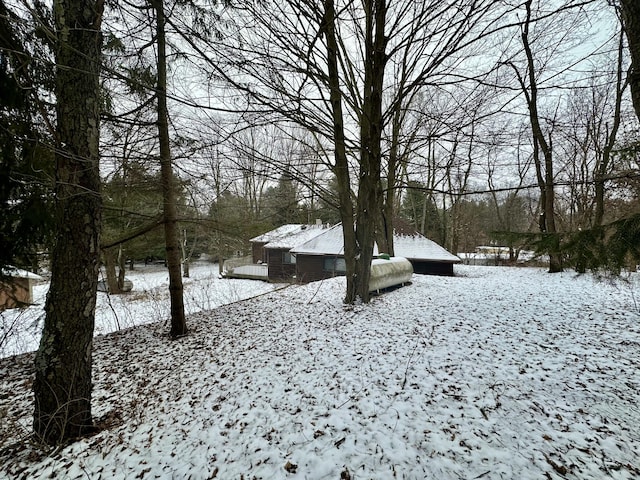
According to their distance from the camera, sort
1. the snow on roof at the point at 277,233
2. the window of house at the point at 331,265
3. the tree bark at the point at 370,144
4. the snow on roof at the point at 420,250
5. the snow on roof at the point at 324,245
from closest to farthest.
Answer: the tree bark at the point at 370,144, the snow on roof at the point at 420,250, the snow on roof at the point at 324,245, the window of house at the point at 331,265, the snow on roof at the point at 277,233

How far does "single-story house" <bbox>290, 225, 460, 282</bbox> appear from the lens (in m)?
13.6

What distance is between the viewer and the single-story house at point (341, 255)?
44.5 ft

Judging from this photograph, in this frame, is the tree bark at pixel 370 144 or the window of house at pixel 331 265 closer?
the tree bark at pixel 370 144

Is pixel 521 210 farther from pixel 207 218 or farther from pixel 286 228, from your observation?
pixel 207 218

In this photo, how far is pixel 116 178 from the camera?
4.56 m

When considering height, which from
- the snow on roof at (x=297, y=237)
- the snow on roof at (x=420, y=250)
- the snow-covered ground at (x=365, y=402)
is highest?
the snow on roof at (x=297, y=237)

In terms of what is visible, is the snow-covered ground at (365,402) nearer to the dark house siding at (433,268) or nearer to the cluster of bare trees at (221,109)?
the cluster of bare trees at (221,109)

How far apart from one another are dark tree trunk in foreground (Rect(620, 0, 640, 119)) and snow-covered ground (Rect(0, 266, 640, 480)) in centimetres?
309

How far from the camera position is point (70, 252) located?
260cm

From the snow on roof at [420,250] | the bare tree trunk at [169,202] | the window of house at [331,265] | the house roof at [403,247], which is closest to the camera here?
the bare tree trunk at [169,202]

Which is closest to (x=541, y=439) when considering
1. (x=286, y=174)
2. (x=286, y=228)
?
(x=286, y=174)

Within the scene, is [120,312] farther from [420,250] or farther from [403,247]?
[420,250]

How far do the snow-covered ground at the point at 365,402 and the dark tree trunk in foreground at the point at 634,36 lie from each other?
10.2ft

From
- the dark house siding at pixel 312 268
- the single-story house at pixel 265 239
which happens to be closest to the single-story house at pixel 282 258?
the single-story house at pixel 265 239
